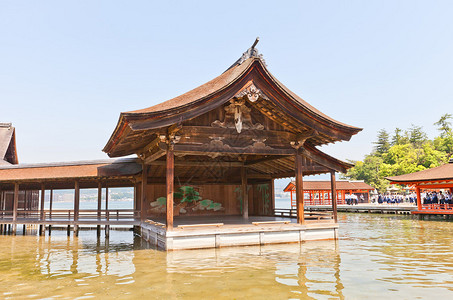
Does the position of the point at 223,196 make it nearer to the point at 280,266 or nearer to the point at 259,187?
the point at 259,187

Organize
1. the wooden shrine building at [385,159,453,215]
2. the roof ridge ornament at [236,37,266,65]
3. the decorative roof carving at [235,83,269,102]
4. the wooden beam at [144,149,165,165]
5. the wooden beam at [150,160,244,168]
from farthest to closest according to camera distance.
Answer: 1. the wooden shrine building at [385,159,453,215]
2. the wooden beam at [150,160,244,168]
3. the roof ridge ornament at [236,37,266,65]
4. the wooden beam at [144,149,165,165]
5. the decorative roof carving at [235,83,269,102]

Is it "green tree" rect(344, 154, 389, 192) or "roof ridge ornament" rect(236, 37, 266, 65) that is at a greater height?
"roof ridge ornament" rect(236, 37, 266, 65)

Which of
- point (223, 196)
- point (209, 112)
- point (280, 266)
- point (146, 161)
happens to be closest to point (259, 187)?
point (223, 196)

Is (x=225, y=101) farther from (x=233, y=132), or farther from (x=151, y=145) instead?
(x=151, y=145)

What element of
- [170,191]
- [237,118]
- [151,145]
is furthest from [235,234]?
[151,145]

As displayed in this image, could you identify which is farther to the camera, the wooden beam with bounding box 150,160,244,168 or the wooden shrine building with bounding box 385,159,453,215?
the wooden shrine building with bounding box 385,159,453,215

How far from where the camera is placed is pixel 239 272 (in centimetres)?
905

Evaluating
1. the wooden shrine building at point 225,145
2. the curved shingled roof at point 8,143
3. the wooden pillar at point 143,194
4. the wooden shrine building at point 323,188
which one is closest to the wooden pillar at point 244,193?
the wooden shrine building at point 225,145

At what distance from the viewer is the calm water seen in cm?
726

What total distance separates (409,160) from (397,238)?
46.4 meters

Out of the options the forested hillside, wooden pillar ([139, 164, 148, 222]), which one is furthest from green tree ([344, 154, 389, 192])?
wooden pillar ([139, 164, 148, 222])

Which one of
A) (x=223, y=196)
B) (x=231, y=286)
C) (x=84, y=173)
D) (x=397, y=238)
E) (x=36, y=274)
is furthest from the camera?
(x=223, y=196)

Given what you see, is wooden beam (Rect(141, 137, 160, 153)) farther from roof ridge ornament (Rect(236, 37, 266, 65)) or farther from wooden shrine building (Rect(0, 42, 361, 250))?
roof ridge ornament (Rect(236, 37, 266, 65))

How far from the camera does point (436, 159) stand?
55.8m
